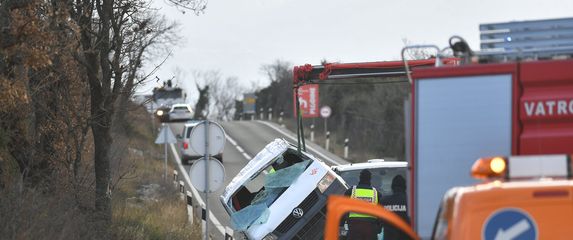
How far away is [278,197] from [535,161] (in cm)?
840

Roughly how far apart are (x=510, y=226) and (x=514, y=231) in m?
0.03

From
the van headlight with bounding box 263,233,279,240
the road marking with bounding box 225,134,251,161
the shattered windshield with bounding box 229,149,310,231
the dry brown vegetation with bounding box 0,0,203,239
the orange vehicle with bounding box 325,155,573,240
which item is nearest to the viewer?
the orange vehicle with bounding box 325,155,573,240

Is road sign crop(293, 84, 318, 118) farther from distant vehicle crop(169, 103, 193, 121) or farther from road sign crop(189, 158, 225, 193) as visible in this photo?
road sign crop(189, 158, 225, 193)

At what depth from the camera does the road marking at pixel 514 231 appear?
4.32 m

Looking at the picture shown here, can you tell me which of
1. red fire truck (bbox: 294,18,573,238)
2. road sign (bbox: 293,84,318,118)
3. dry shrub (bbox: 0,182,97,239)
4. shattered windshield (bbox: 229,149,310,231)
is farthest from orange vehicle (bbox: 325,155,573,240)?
road sign (bbox: 293,84,318,118)

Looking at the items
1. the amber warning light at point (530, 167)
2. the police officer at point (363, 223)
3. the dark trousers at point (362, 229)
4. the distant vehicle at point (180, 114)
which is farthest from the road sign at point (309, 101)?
the amber warning light at point (530, 167)

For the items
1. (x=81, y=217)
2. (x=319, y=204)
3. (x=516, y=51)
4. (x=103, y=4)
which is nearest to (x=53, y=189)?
(x=81, y=217)

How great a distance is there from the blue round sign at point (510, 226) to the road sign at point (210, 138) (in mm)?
9882

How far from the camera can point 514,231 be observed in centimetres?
434

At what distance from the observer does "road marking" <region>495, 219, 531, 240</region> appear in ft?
14.2

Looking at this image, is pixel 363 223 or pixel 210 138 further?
pixel 210 138

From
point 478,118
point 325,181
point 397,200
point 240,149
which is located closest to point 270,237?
point 325,181

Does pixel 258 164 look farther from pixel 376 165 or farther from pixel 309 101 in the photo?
pixel 309 101

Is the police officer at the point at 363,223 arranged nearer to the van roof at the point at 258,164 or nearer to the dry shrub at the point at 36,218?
the van roof at the point at 258,164
